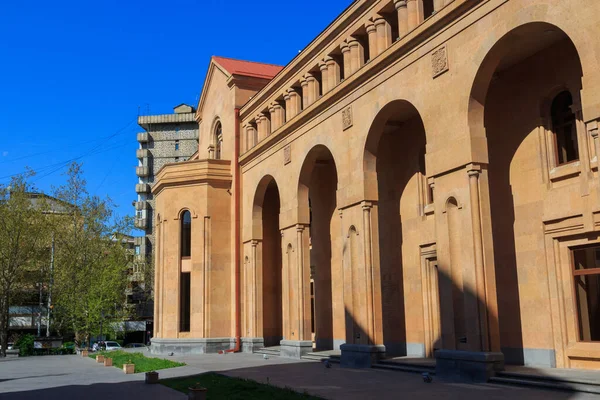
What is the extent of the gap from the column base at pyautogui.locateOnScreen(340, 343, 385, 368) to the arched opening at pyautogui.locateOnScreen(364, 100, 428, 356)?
200 cm

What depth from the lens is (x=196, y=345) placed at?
2630 centimetres

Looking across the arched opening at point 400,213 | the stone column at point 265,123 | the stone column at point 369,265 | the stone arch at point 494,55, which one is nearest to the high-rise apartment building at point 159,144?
the stone column at point 265,123

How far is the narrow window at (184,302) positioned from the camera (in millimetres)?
27078

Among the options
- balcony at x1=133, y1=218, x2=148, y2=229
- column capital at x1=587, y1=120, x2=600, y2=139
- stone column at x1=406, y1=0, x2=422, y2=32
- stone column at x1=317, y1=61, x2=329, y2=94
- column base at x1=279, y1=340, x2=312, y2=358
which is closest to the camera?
column capital at x1=587, y1=120, x2=600, y2=139

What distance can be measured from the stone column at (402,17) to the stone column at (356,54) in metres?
2.49

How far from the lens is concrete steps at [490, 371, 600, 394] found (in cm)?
1095

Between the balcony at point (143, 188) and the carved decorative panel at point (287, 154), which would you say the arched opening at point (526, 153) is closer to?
the carved decorative panel at point (287, 154)

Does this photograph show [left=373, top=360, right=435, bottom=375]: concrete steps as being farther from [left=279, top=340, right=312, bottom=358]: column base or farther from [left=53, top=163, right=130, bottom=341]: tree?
[left=53, top=163, right=130, bottom=341]: tree

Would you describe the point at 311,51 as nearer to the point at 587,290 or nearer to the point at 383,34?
the point at 383,34

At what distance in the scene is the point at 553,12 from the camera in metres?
12.1

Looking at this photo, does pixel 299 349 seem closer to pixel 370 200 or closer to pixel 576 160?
pixel 370 200

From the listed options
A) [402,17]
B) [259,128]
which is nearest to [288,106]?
[259,128]

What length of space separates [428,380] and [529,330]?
3160 millimetres

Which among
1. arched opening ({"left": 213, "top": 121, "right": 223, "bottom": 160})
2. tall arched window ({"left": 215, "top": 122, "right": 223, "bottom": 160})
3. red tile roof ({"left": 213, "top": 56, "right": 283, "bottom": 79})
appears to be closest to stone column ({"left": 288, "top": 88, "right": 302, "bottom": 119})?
red tile roof ({"left": 213, "top": 56, "right": 283, "bottom": 79})
